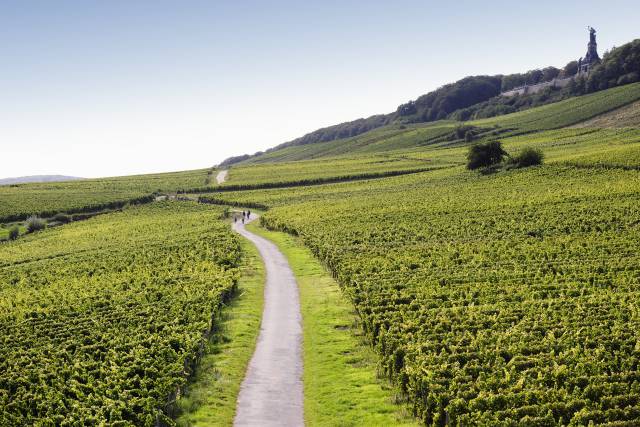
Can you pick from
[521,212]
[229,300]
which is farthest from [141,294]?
[521,212]

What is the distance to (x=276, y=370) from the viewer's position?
31.4 m

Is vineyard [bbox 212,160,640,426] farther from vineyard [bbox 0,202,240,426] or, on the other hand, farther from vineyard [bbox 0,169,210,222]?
vineyard [bbox 0,169,210,222]

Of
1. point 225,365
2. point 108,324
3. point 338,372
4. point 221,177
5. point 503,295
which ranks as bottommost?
point 338,372

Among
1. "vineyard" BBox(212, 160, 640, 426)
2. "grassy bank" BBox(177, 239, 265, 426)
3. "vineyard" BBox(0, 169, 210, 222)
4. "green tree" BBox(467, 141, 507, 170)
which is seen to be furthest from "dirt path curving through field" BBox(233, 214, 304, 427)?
"vineyard" BBox(0, 169, 210, 222)

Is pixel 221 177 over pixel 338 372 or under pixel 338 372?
over

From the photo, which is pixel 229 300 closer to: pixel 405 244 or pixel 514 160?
pixel 405 244

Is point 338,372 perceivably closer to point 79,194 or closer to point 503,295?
point 503,295

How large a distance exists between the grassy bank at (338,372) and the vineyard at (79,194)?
298 ft

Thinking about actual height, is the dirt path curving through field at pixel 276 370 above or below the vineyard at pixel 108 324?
below

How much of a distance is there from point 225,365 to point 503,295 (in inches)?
703

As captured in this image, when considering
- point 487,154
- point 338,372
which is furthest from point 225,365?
point 487,154

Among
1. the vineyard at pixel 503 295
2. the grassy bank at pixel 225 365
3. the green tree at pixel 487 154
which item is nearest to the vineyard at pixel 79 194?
the vineyard at pixel 503 295

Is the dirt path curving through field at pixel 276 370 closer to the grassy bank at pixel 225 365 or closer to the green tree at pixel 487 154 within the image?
the grassy bank at pixel 225 365

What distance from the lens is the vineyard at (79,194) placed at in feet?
397
